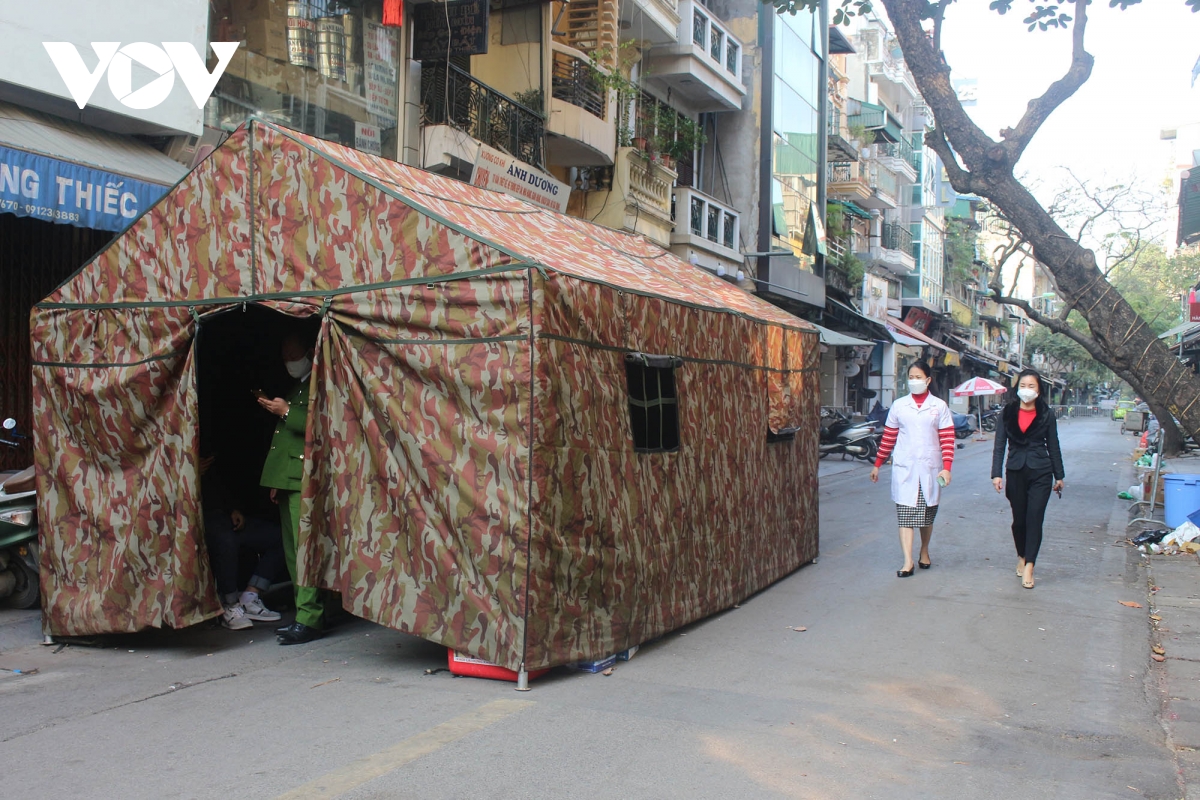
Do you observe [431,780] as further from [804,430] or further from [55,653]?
[804,430]

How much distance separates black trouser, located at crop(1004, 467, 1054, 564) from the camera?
333 inches

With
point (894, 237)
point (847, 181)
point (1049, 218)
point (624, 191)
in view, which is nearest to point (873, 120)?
point (847, 181)

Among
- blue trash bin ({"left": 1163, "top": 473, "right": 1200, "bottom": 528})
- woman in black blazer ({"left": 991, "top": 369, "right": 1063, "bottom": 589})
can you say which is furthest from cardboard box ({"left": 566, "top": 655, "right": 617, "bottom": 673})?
blue trash bin ({"left": 1163, "top": 473, "right": 1200, "bottom": 528})

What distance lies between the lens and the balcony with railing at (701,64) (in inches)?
846

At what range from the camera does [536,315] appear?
16.7ft

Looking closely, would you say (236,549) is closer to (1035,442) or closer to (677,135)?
(1035,442)

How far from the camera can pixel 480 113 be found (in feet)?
47.1

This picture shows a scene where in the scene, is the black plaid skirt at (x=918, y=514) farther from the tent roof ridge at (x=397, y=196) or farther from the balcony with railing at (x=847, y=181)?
the balcony with railing at (x=847, y=181)

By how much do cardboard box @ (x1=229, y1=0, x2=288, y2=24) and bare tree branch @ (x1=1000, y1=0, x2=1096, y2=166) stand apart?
8587 mm

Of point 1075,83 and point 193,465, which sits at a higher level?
point 1075,83

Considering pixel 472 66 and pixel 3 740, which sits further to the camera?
pixel 472 66

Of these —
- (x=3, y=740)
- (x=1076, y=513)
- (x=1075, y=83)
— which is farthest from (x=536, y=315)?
(x=1076, y=513)

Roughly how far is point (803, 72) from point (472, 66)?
46.5 feet

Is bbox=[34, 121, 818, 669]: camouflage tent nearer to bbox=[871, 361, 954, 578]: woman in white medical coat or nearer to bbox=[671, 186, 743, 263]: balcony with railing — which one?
bbox=[871, 361, 954, 578]: woman in white medical coat
